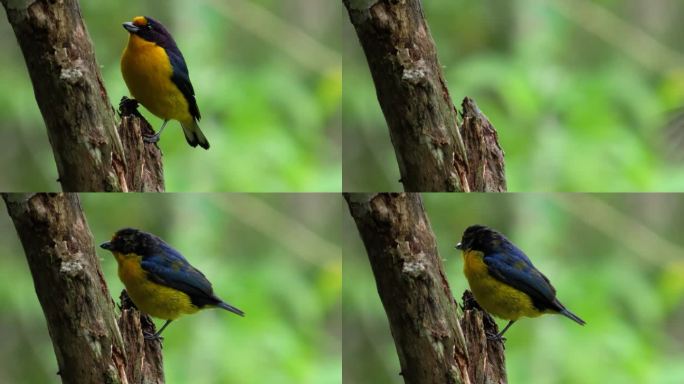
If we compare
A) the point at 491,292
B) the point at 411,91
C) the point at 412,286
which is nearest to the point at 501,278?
the point at 491,292

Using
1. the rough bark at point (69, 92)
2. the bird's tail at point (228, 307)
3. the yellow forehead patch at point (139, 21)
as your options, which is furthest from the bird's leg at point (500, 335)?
the yellow forehead patch at point (139, 21)

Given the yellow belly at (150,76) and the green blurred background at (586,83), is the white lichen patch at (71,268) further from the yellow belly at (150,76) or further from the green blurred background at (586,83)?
the green blurred background at (586,83)

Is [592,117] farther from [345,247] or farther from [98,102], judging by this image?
[98,102]

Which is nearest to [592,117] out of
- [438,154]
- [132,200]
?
[438,154]

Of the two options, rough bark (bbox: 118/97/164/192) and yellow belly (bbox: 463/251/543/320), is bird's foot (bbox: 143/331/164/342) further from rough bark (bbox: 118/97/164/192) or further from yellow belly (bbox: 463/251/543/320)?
yellow belly (bbox: 463/251/543/320)

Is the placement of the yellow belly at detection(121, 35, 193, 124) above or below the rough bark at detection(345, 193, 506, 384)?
above

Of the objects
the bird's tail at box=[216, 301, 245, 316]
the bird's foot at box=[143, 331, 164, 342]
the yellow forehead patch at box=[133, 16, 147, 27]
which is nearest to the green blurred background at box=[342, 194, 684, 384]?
the bird's tail at box=[216, 301, 245, 316]

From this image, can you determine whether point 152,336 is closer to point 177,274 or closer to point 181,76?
point 177,274
